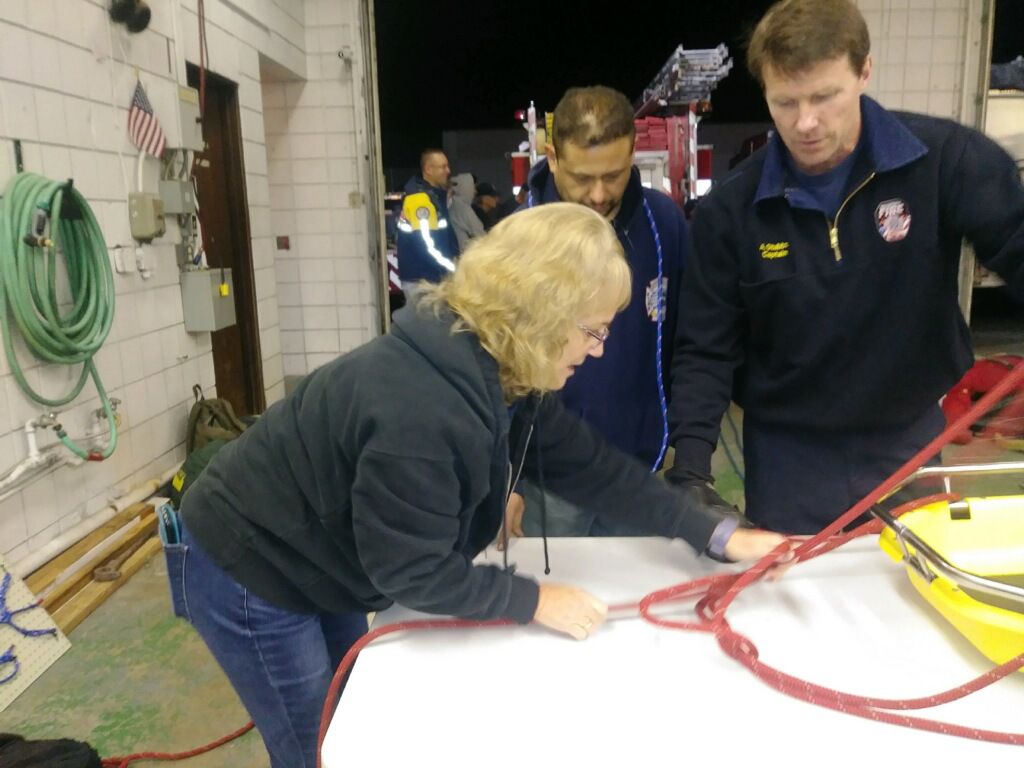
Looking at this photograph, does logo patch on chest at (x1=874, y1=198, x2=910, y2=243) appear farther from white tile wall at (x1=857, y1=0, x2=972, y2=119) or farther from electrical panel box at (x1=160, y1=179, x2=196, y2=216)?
white tile wall at (x1=857, y1=0, x2=972, y2=119)

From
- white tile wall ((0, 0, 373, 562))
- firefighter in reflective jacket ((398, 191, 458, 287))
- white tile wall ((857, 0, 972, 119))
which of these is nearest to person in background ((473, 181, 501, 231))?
white tile wall ((0, 0, 373, 562))

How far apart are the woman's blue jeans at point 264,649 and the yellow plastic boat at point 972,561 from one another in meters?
0.83

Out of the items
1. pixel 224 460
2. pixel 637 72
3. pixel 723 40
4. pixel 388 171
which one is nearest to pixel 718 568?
pixel 224 460

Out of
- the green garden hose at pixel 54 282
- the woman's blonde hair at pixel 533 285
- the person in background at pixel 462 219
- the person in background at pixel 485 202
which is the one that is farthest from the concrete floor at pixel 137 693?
the person in background at pixel 485 202

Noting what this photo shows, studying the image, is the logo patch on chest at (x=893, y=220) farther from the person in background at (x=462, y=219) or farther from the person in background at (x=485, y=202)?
the person in background at (x=485, y=202)

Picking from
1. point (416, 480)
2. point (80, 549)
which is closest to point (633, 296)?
point (416, 480)

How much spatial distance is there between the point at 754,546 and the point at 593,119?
0.85 m

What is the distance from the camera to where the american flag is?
334cm

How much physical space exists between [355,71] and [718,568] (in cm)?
509

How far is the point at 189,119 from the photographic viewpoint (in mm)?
3713

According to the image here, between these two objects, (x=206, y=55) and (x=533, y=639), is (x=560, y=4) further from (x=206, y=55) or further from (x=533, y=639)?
(x=533, y=639)

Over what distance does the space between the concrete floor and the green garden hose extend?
24.8 inches

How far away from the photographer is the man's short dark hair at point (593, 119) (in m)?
1.59

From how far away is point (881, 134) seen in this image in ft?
4.50
